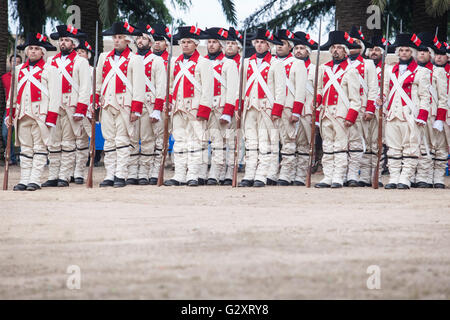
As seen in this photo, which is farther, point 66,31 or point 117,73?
point 66,31

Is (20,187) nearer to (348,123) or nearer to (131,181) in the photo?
(131,181)

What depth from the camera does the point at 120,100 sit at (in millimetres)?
11844

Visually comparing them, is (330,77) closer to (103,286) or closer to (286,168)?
(286,168)

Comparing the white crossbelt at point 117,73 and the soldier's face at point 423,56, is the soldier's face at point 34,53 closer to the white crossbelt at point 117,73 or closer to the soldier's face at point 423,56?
the white crossbelt at point 117,73

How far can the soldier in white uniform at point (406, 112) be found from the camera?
39.1ft

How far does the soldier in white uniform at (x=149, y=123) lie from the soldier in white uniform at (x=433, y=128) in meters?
3.73

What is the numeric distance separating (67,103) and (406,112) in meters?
4.78

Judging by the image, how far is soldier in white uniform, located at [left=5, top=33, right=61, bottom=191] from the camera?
11422 millimetres

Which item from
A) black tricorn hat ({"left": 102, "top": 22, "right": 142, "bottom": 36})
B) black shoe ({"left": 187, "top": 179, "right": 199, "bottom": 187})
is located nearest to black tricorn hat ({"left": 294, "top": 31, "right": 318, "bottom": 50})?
black tricorn hat ({"left": 102, "top": 22, "right": 142, "bottom": 36})

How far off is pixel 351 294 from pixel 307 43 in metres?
8.61

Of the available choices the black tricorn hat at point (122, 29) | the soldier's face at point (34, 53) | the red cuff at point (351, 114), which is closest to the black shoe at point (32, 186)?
the soldier's face at point (34, 53)

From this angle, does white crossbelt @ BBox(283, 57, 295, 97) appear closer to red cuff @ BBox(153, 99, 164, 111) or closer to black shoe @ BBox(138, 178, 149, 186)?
red cuff @ BBox(153, 99, 164, 111)

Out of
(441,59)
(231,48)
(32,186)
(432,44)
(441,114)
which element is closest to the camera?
(32,186)

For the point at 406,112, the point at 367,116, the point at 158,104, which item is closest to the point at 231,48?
the point at 158,104
